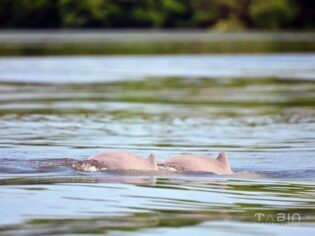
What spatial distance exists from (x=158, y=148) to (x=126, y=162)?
12.6 feet

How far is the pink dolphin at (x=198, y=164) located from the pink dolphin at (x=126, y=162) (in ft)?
0.99

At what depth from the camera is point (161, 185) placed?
16344mm

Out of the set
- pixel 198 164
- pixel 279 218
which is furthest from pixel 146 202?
pixel 198 164

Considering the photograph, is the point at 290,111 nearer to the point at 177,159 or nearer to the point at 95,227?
the point at 177,159

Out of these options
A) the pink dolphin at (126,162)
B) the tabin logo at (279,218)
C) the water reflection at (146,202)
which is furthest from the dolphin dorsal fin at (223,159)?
the tabin logo at (279,218)

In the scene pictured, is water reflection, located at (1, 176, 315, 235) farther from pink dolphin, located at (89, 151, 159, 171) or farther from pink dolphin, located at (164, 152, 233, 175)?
pink dolphin, located at (89, 151, 159, 171)

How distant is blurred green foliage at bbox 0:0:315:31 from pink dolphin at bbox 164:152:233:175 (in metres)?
88.2

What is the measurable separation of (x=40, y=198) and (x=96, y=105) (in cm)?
1654

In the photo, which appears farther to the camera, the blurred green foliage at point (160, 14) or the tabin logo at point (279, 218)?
the blurred green foliage at point (160, 14)

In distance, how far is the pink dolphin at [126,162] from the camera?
17.4 metres

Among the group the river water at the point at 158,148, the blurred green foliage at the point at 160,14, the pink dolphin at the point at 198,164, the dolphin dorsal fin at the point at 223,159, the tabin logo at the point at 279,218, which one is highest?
the blurred green foliage at the point at 160,14

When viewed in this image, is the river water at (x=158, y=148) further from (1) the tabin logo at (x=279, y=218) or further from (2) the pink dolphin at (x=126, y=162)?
(2) the pink dolphin at (x=126, y=162)

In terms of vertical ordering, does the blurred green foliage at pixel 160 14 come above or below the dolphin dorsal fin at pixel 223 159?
above

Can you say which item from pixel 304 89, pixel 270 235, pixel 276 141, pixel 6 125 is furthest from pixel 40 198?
pixel 304 89
